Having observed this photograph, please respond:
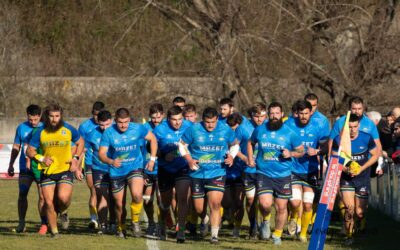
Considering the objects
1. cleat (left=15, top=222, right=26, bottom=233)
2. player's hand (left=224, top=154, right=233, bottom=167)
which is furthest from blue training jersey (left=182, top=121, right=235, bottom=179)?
cleat (left=15, top=222, right=26, bottom=233)

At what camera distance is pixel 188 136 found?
1434 cm

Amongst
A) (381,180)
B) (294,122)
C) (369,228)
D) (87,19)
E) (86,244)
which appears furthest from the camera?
(87,19)

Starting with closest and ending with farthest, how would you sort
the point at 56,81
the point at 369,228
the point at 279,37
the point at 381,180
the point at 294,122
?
the point at 294,122 < the point at 369,228 < the point at 381,180 < the point at 279,37 < the point at 56,81

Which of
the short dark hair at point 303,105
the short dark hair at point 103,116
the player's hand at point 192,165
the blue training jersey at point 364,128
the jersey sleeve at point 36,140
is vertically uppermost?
the short dark hair at point 303,105

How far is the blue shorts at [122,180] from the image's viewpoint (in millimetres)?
14555

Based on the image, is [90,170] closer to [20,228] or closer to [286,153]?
[20,228]

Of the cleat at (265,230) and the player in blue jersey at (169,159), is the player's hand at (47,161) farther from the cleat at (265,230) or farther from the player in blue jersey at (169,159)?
the cleat at (265,230)

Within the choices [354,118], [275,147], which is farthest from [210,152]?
[354,118]

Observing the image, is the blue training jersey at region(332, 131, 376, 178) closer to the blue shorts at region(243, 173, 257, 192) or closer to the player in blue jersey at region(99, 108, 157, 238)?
the blue shorts at region(243, 173, 257, 192)

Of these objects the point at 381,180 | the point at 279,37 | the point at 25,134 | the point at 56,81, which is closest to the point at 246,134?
the point at 25,134

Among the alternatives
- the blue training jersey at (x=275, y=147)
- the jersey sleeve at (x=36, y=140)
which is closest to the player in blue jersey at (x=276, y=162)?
the blue training jersey at (x=275, y=147)

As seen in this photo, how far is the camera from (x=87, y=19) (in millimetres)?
32031

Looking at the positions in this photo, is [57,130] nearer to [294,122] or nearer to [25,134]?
[25,134]

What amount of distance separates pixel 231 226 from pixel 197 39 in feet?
48.6
